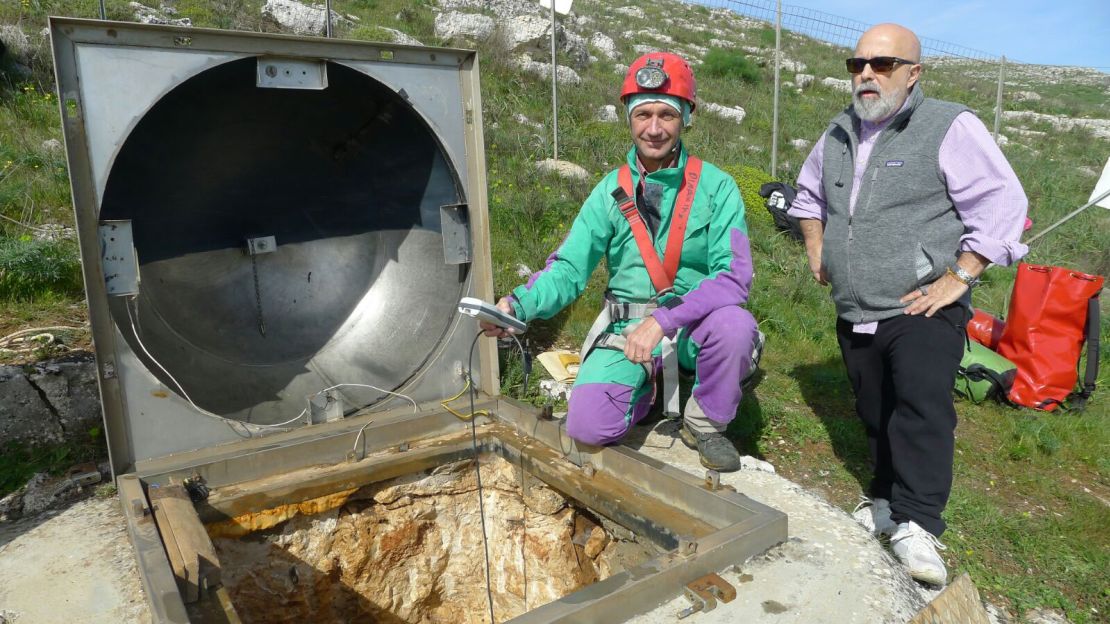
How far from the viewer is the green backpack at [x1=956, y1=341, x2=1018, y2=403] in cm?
418

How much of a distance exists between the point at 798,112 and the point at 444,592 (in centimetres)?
1148

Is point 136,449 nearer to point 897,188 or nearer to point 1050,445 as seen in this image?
point 897,188

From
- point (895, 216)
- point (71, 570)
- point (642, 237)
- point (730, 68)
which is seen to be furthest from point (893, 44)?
point (730, 68)

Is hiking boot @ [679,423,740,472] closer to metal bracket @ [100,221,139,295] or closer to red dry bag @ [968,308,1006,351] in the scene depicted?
metal bracket @ [100,221,139,295]

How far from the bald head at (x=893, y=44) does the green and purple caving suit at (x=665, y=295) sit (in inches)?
26.3

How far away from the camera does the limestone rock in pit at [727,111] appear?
461 inches

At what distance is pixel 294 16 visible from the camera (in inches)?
368

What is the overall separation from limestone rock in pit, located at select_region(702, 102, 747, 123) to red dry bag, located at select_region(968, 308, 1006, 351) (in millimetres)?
7476

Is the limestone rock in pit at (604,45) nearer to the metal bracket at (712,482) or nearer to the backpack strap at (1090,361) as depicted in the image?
the backpack strap at (1090,361)

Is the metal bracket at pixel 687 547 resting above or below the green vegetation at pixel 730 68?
below

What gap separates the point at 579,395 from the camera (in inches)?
111

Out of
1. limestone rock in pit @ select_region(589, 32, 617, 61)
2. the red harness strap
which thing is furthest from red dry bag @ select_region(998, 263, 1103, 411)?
limestone rock in pit @ select_region(589, 32, 617, 61)

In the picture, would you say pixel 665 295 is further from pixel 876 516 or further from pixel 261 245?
pixel 261 245

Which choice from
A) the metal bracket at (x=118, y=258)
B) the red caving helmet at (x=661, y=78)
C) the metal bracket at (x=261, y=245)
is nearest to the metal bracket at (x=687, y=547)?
the red caving helmet at (x=661, y=78)
